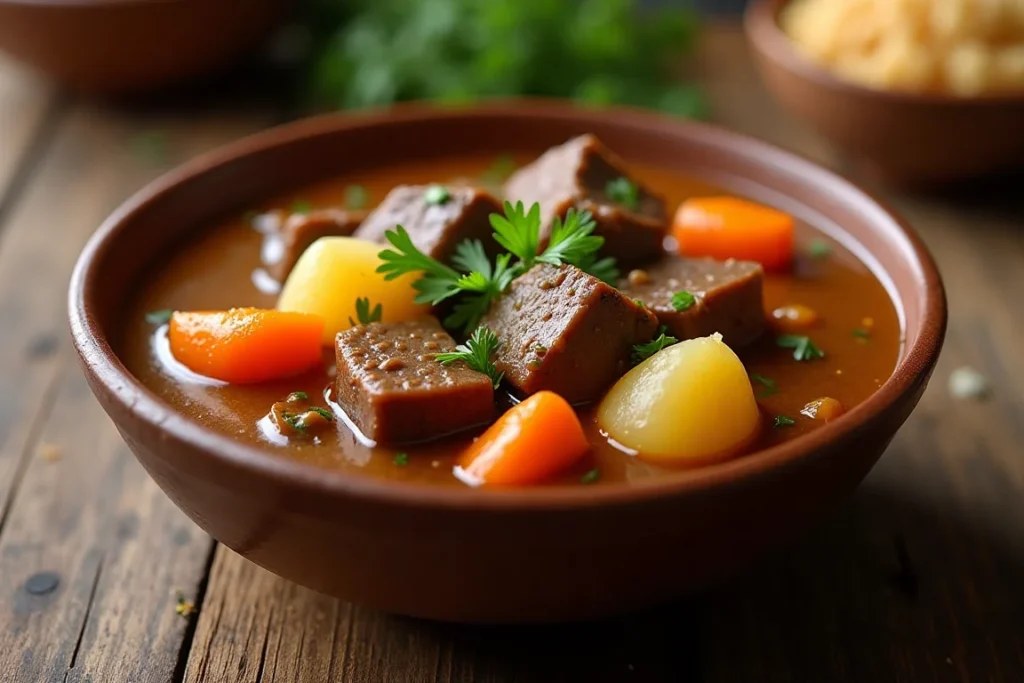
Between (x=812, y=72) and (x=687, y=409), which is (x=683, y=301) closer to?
(x=687, y=409)

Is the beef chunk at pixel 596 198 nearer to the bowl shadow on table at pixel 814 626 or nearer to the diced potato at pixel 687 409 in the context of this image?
the diced potato at pixel 687 409

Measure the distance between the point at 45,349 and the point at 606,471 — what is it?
208 cm

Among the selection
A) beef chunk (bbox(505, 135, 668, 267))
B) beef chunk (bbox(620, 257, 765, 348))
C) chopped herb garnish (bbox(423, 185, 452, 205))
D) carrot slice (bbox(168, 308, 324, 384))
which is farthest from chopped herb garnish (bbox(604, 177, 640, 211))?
carrot slice (bbox(168, 308, 324, 384))

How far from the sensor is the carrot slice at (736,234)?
2.97 metres

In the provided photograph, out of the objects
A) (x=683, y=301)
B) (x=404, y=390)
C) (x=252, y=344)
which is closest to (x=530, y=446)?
(x=404, y=390)

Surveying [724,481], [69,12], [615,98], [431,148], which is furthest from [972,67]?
[69,12]

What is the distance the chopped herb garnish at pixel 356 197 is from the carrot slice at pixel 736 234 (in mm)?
926

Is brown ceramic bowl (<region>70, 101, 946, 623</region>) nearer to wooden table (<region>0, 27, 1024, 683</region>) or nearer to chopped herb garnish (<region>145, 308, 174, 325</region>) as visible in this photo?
chopped herb garnish (<region>145, 308, 174, 325</region>)

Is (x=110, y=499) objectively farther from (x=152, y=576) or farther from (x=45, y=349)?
(x=45, y=349)

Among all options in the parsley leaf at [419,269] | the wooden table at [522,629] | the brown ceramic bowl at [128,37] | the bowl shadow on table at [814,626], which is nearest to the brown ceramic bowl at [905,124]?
the wooden table at [522,629]

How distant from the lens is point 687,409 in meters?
2.24

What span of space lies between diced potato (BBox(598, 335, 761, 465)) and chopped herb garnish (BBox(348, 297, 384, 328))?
0.58 meters

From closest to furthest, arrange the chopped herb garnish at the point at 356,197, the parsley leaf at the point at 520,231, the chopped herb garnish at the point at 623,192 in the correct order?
the parsley leaf at the point at 520,231 → the chopped herb garnish at the point at 623,192 → the chopped herb garnish at the point at 356,197

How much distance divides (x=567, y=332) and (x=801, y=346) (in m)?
0.64
